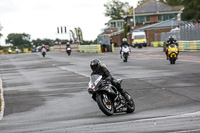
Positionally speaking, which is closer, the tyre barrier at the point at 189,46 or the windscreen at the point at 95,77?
the windscreen at the point at 95,77

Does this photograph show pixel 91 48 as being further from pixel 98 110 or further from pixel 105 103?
pixel 105 103

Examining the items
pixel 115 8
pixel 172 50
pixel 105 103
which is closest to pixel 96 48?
pixel 172 50

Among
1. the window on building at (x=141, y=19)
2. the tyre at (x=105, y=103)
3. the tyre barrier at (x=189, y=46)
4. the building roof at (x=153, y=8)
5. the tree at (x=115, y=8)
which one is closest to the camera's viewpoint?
the tyre at (x=105, y=103)

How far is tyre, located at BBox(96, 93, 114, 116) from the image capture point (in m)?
9.46

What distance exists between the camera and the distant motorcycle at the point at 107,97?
9492 mm

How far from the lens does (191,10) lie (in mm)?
98875

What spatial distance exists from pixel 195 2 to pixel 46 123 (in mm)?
91538

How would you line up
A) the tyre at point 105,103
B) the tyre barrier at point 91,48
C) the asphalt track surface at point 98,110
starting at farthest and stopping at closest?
the tyre barrier at point 91,48
the tyre at point 105,103
the asphalt track surface at point 98,110

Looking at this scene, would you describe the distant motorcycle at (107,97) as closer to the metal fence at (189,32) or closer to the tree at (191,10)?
the metal fence at (189,32)

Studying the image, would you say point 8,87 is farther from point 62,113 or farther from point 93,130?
point 93,130

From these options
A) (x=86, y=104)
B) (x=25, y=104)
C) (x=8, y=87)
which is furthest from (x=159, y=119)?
(x=8, y=87)

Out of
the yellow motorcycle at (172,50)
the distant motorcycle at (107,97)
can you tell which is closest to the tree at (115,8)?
the yellow motorcycle at (172,50)

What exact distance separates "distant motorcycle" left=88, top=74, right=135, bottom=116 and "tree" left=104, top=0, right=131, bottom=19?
149m

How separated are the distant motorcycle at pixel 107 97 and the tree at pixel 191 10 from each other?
88.6 m
